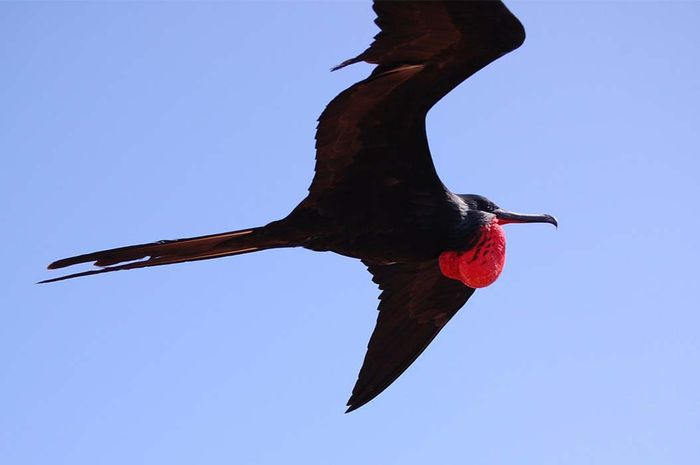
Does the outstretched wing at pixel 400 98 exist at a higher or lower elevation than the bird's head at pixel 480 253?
higher

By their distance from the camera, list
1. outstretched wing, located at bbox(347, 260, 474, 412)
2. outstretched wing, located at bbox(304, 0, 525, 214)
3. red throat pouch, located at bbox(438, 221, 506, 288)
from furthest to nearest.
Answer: outstretched wing, located at bbox(347, 260, 474, 412)
red throat pouch, located at bbox(438, 221, 506, 288)
outstretched wing, located at bbox(304, 0, 525, 214)

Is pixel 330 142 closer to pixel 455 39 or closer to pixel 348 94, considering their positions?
pixel 348 94

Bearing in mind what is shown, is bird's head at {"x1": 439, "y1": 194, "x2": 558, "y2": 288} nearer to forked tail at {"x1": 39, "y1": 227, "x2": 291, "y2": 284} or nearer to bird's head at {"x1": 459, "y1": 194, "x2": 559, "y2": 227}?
bird's head at {"x1": 459, "y1": 194, "x2": 559, "y2": 227}

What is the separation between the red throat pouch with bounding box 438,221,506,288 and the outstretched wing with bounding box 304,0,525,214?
329 millimetres

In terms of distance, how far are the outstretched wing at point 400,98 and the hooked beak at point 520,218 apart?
0.45 m

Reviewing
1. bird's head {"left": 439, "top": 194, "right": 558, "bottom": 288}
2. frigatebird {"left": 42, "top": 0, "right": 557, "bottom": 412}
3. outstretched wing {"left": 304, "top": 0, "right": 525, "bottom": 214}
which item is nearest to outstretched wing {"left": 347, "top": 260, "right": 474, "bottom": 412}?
frigatebird {"left": 42, "top": 0, "right": 557, "bottom": 412}

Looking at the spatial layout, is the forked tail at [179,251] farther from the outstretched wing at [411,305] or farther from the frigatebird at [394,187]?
the outstretched wing at [411,305]

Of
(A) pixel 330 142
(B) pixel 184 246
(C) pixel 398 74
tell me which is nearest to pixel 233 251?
(B) pixel 184 246

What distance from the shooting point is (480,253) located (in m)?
5.94

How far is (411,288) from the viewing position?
663cm

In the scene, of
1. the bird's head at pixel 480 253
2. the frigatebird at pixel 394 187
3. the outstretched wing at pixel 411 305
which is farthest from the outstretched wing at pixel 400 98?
the outstretched wing at pixel 411 305

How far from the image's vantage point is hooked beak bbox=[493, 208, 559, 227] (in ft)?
20.2

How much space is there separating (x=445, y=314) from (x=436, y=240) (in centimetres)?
80

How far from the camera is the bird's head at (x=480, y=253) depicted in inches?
234
